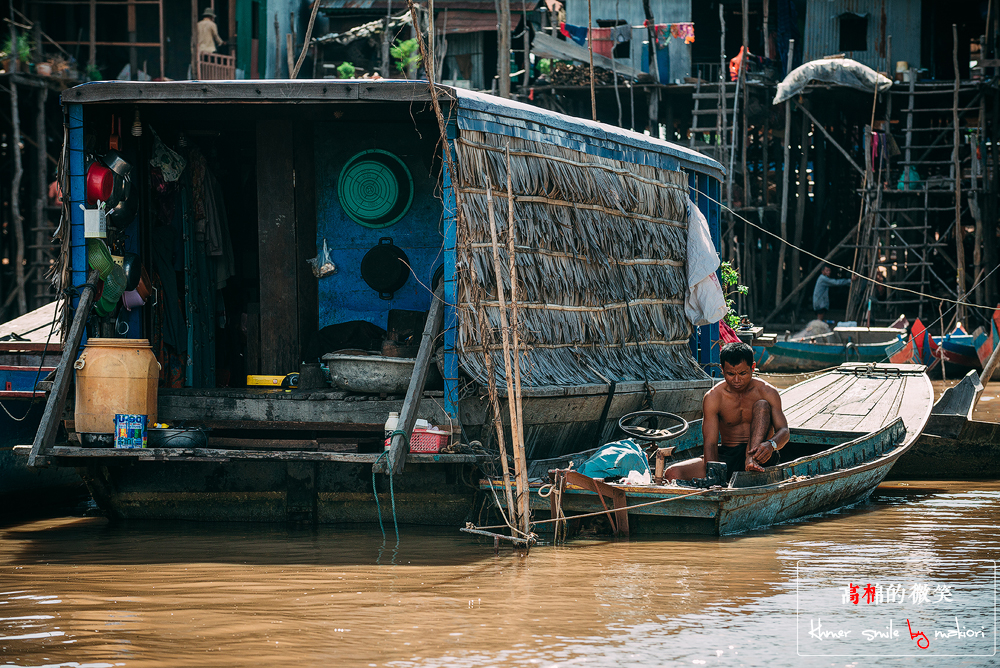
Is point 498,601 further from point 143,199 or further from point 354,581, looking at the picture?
point 143,199

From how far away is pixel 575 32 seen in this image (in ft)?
74.0

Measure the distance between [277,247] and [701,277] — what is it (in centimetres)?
396

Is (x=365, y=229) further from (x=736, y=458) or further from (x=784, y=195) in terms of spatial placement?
(x=784, y=195)

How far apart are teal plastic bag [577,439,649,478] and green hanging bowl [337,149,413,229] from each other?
2689 millimetres

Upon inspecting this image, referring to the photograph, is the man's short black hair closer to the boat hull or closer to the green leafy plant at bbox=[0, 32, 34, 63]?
the boat hull

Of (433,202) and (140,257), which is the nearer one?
(140,257)

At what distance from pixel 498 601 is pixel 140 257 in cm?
423

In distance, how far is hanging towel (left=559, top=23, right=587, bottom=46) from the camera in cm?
2245

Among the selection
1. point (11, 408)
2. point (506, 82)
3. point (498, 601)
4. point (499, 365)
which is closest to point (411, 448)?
point (499, 365)

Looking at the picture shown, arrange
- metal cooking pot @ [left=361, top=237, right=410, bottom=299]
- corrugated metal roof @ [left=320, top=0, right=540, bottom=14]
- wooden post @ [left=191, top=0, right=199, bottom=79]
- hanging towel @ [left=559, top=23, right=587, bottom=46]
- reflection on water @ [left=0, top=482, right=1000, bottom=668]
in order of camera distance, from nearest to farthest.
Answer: reflection on water @ [left=0, top=482, right=1000, bottom=668]
metal cooking pot @ [left=361, top=237, right=410, bottom=299]
wooden post @ [left=191, top=0, right=199, bottom=79]
hanging towel @ [left=559, top=23, right=587, bottom=46]
corrugated metal roof @ [left=320, top=0, right=540, bottom=14]

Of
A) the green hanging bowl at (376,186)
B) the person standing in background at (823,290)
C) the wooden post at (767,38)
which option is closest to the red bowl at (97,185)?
the green hanging bowl at (376,186)

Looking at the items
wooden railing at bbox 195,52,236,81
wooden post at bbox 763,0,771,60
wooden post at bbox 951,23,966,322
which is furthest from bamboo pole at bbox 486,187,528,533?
wooden post at bbox 763,0,771,60

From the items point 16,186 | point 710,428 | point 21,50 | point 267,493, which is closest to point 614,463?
point 710,428

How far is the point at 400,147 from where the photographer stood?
850 cm
